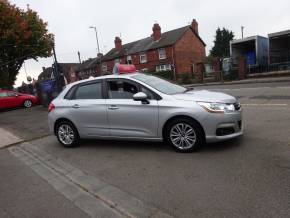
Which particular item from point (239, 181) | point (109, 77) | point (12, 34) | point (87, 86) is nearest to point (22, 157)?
point (87, 86)

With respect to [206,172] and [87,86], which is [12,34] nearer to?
[87,86]

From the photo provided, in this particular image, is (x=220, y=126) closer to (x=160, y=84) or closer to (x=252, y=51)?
(x=160, y=84)

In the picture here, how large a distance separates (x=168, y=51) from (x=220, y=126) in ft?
140

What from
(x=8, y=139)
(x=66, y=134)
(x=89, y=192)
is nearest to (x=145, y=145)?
(x=66, y=134)

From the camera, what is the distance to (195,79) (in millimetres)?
31312

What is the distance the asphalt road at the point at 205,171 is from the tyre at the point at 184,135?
0.54ft

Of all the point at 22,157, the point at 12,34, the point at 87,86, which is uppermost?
the point at 12,34

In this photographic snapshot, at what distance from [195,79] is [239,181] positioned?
27.2 metres

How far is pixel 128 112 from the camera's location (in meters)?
6.58

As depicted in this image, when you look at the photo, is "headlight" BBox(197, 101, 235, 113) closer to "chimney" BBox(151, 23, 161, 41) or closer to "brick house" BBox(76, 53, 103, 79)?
"chimney" BBox(151, 23, 161, 41)

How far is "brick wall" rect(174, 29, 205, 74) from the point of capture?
1881 inches

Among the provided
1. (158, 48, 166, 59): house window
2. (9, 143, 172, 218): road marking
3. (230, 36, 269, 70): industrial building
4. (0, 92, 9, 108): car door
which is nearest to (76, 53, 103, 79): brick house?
(158, 48, 166, 59): house window

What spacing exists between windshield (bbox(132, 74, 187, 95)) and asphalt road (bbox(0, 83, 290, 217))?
1167mm

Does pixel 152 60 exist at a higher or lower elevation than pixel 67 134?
higher
